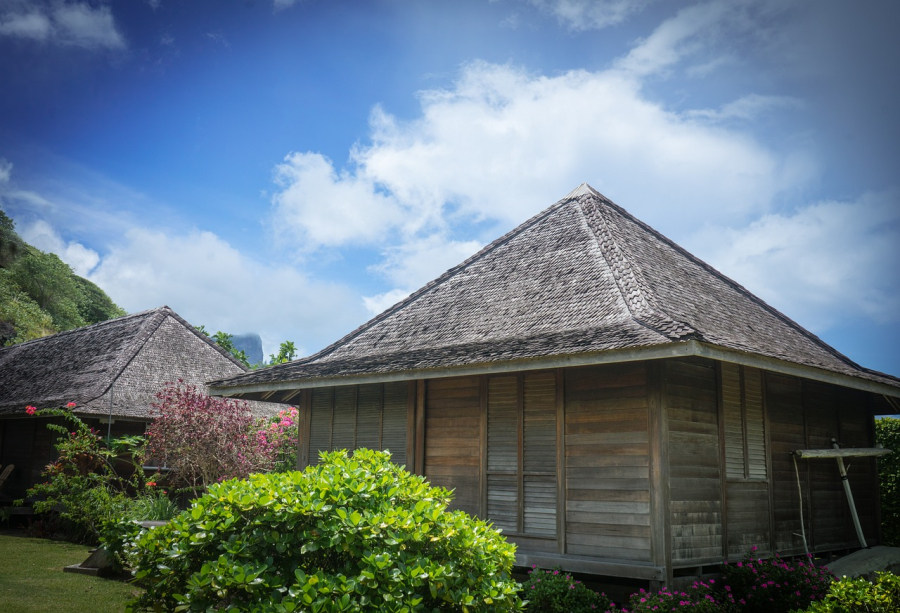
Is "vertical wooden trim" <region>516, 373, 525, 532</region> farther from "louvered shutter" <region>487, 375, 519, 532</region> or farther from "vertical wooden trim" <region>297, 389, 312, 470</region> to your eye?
"vertical wooden trim" <region>297, 389, 312, 470</region>

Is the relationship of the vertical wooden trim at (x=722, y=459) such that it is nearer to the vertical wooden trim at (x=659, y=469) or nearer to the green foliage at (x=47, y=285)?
the vertical wooden trim at (x=659, y=469)

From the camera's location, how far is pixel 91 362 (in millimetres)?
20703

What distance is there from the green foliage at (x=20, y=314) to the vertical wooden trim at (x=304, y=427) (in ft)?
96.0

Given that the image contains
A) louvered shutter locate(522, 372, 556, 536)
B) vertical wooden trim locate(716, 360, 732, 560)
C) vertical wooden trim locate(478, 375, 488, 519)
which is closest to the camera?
vertical wooden trim locate(716, 360, 732, 560)

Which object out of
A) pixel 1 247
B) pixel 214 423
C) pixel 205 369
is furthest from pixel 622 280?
pixel 1 247

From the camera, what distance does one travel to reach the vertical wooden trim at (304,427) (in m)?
12.7

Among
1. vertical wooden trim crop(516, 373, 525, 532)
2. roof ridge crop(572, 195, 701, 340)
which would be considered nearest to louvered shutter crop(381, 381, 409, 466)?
vertical wooden trim crop(516, 373, 525, 532)

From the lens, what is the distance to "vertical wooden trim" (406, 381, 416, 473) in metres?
10.9

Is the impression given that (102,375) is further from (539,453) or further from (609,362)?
(609,362)

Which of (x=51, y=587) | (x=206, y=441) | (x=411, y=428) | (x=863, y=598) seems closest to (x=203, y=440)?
(x=206, y=441)

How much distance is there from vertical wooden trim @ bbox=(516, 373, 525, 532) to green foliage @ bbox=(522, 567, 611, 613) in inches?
50.2

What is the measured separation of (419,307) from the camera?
42.3 ft

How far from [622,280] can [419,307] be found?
407 cm

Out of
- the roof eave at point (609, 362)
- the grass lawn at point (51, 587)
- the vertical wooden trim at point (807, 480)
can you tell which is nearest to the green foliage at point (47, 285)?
the grass lawn at point (51, 587)
